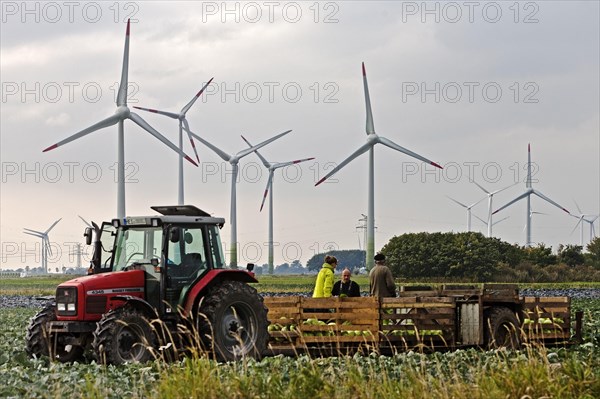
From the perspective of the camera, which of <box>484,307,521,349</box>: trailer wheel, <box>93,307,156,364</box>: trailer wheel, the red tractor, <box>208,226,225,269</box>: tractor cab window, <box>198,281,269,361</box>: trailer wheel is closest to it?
<box>93,307,156,364</box>: trailer wheel

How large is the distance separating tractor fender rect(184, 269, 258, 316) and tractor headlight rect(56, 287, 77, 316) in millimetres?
1781

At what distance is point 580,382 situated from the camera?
41.9 ft

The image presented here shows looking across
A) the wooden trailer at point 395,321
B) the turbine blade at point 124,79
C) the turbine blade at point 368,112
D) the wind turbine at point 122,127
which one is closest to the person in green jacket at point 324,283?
the wooden trailer at point 395,321

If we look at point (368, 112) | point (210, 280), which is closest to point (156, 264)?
point (210, 280)

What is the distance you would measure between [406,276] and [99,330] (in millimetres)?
71595

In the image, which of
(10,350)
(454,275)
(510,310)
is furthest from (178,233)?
(454,275)

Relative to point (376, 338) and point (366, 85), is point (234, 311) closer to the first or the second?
point (376, 338)

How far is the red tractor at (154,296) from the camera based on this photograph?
16.9m

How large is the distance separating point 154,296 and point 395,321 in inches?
194

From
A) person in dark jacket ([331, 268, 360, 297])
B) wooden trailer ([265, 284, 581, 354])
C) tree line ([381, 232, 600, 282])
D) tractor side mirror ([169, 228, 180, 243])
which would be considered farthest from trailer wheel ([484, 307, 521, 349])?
tree line ([381, 232, 600, 282])

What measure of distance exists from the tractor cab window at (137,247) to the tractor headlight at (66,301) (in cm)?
103

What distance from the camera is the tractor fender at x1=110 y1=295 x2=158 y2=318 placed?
16766 millimetres

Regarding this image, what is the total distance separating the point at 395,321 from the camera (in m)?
20.0

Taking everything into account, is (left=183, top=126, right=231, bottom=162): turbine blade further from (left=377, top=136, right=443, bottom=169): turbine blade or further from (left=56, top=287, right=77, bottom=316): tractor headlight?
(left=56, top=287, right=77, bottom=316): tractor headlight
